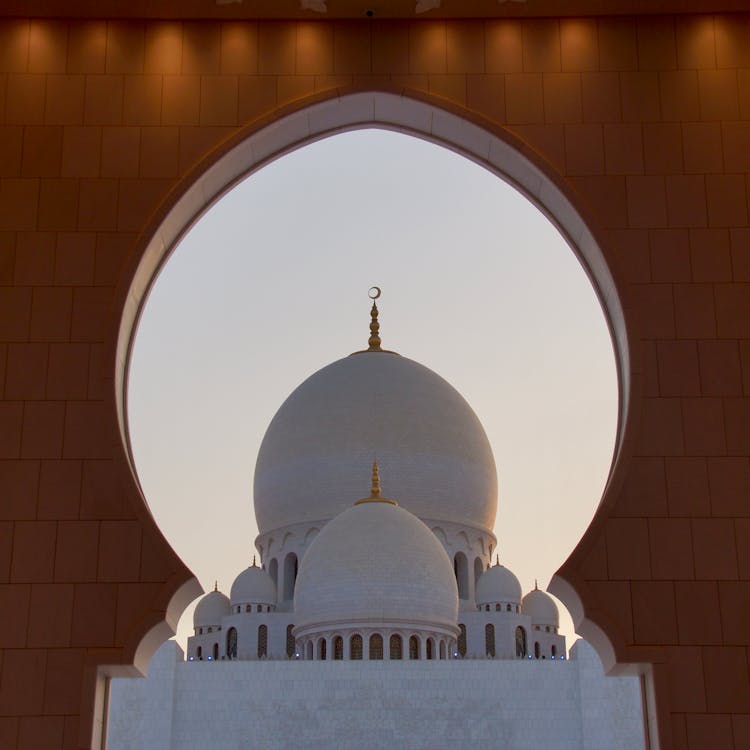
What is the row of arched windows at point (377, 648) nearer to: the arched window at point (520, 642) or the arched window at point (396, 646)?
the arched window at point (396, 646)

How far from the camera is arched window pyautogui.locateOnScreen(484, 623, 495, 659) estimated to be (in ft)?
100

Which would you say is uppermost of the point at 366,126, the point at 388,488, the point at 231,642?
the point at 388,488

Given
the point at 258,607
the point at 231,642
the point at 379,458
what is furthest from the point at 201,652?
the point at 379,458

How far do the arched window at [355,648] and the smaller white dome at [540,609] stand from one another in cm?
789

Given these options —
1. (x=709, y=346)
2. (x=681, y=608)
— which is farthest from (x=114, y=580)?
(x=709, y=346)

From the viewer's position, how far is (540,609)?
32375 millimetres

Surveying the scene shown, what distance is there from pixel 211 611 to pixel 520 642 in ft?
25.6

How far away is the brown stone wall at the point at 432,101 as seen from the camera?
239 inches

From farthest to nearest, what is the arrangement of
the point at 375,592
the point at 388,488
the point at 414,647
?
the point at 388,488 → the point at 414,647 → the point at 375,592

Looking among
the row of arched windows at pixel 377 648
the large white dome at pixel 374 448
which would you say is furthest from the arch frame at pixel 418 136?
the large white dome at pixel 374 448

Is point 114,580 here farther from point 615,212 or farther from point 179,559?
point 615,212

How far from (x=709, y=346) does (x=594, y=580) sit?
1377mm

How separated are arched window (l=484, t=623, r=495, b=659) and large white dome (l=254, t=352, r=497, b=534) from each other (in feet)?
9.81

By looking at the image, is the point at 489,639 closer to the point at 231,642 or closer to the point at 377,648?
the point at 377,648
